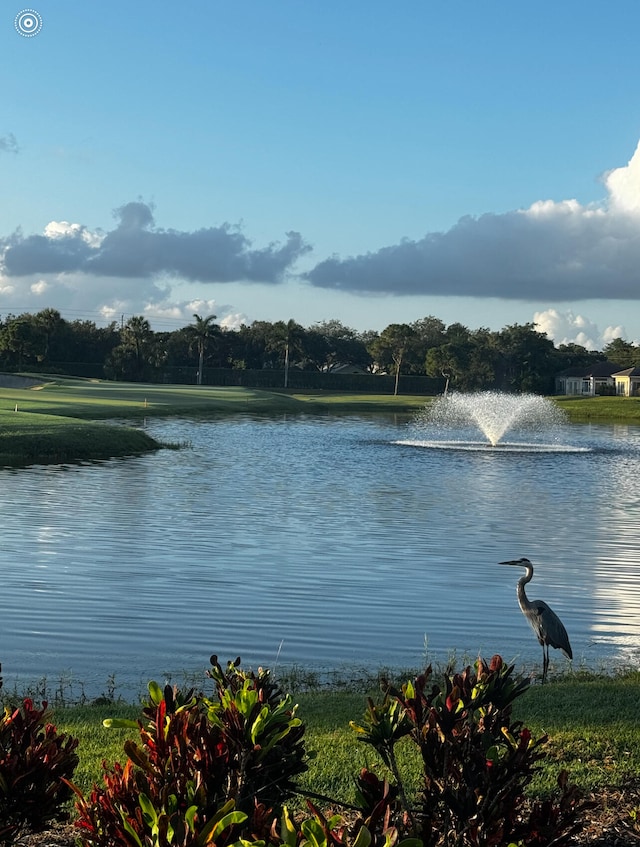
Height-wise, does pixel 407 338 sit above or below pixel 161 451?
above

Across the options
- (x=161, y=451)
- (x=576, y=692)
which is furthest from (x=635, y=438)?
(x=576, y=692)

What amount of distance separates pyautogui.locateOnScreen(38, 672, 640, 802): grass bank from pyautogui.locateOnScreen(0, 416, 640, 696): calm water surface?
2375 mm

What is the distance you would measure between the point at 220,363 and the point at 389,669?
13359cm

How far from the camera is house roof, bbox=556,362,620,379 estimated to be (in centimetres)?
13850

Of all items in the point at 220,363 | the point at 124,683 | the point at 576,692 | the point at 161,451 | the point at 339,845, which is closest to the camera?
the point at 339,845

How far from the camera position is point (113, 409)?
2601 inches

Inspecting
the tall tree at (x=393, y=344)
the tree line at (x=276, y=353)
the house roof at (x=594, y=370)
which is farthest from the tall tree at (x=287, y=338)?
the house roof at (x=594, y=370)

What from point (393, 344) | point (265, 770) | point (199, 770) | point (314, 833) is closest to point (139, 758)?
point (199, 770)

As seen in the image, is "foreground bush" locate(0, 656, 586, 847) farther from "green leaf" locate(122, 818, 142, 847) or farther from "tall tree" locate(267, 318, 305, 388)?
"tall tree" locate(267, 318, 305, 388)

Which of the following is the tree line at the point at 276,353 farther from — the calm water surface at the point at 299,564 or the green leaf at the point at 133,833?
the green leaf at the point at 133,833

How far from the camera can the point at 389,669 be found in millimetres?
11609

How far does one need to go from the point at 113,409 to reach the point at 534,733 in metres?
60.0

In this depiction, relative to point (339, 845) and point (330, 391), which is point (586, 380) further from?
point (339, 845)

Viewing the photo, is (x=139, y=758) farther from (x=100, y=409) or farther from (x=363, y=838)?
(x=100, y=409)
